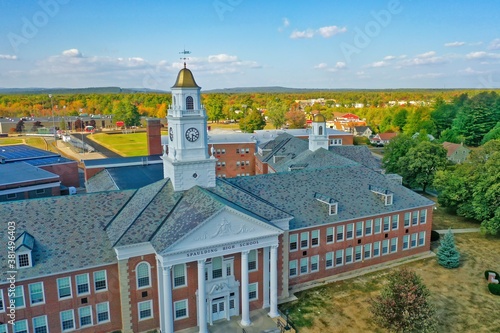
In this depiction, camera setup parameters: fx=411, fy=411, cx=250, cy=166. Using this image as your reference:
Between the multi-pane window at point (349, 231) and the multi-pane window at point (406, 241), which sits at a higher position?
the multi-pane window at point (349, 231)

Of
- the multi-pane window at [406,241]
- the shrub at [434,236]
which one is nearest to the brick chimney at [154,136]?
the multi-pane window at [406,241]

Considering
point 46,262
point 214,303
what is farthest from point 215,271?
point 46,262

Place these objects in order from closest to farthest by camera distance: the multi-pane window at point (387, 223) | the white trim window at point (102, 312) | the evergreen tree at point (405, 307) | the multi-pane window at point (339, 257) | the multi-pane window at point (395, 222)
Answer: the evergreen tree at point (405, 307), the white trim window at point (102, 312), the multi-pane window at point (339, 257), the multi-pane window at point (387, 223), the multi-pane window at point (395, 222)

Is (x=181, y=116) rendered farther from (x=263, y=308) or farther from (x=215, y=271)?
(x=263, y=308)

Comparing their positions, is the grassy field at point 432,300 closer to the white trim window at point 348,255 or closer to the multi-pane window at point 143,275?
the white trim window at point 348,255

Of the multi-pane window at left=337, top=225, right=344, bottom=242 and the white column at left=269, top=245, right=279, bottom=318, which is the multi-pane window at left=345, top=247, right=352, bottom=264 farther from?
the white column at left=269, top=245, right=279, bottom=318

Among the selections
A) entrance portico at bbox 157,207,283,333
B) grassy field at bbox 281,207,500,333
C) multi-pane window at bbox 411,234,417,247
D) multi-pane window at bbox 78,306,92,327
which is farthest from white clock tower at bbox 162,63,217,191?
multi-pane window at bbox 411,234,417,247

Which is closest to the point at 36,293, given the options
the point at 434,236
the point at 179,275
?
the point at 179,275
